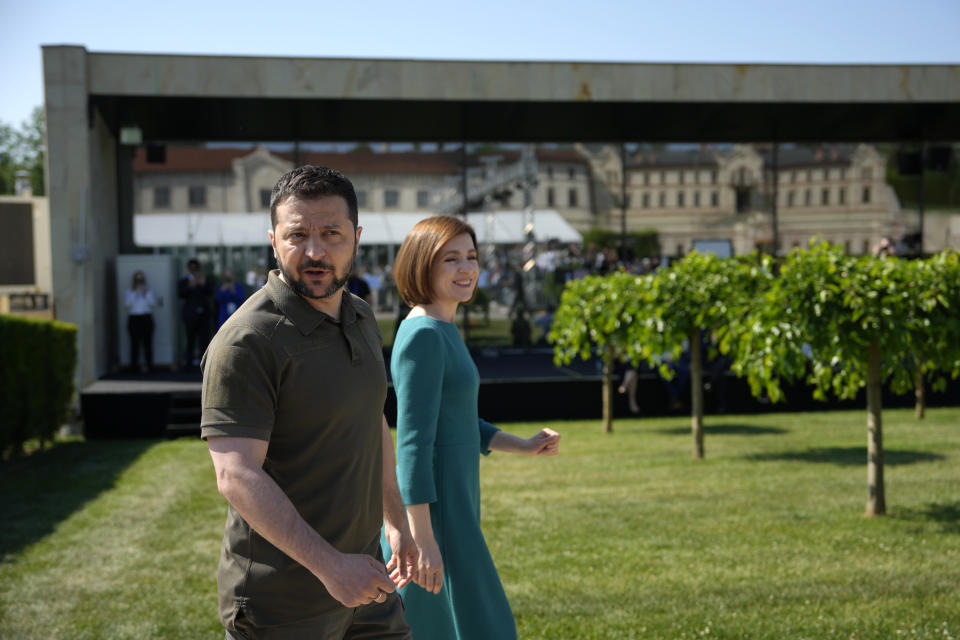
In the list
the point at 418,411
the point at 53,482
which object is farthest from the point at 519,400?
the point at 418,411

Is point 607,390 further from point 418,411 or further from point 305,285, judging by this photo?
point 305,285

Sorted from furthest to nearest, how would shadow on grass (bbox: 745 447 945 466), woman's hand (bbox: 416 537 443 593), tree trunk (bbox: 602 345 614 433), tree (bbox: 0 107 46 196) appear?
tree (bbox: 0 107 46 196) < tree trunk (bbox: 602 345 614 433) < shadow on grass (bbox: 745 447 945 466) < woman's hand (bbox: 416 537 443 593)

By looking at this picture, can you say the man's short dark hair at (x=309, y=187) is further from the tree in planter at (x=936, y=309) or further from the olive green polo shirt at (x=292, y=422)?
the tree in planter at (x=936, y=309)

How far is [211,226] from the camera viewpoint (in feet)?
59.9

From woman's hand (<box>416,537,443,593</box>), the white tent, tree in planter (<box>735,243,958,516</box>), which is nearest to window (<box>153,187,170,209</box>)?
the white tent

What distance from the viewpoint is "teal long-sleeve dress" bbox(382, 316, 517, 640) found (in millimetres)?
3225

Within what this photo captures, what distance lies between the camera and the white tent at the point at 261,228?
712 inches

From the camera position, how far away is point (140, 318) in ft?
55.7

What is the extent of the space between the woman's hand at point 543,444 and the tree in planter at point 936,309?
4.43 metres

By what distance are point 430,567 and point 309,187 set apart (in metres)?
1.33

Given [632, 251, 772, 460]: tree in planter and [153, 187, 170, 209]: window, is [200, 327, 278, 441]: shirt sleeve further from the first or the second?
[153, 187, 170, 209]: window

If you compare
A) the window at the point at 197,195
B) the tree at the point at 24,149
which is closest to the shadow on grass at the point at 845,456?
the window at the point at 197,195

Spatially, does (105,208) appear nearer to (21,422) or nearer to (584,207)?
(21,422)

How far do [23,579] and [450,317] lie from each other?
452cm
